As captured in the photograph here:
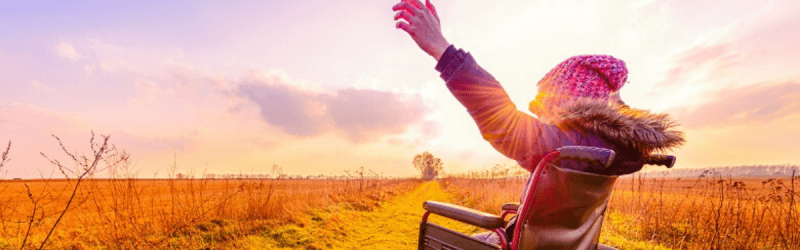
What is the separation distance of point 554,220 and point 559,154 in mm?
265

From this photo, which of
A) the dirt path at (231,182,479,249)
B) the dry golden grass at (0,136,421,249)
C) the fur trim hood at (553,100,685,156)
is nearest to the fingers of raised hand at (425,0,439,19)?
the fur trim hood at (553,100,685,156)

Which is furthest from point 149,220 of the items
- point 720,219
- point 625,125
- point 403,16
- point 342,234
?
point 720,219

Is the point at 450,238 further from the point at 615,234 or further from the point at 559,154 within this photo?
the point at 615,234

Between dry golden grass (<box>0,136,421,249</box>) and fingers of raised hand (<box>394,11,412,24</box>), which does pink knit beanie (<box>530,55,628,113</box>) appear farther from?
dry golden grass (<box>0,136,421,249</box>)

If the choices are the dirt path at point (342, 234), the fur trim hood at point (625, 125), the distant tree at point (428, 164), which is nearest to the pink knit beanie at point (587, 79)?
the fur trim hood at point (625, 125)

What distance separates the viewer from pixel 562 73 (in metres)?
1.49

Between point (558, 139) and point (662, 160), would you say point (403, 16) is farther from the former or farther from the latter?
point (662, 160)

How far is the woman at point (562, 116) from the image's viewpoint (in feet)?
3.86

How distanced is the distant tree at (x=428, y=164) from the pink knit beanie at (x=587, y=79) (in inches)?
3764

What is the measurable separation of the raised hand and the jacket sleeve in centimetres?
6

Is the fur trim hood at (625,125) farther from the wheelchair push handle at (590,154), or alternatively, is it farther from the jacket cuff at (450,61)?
the jacket cuff at (450,61)

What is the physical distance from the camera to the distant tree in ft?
320

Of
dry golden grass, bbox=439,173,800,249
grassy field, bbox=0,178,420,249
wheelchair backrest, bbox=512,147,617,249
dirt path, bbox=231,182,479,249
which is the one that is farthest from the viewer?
dirt path, bbox=231,182,479,249

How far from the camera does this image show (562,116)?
1319 millimetres
